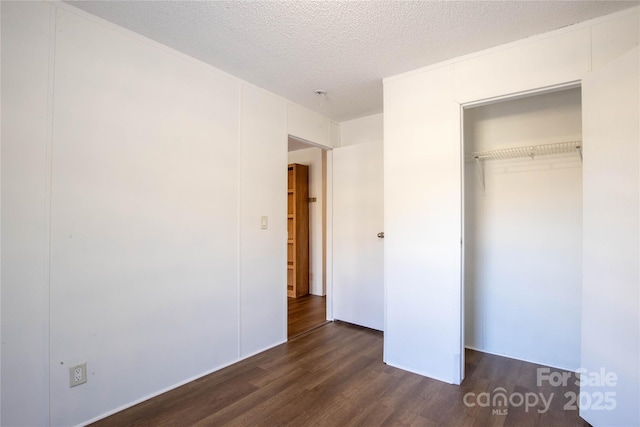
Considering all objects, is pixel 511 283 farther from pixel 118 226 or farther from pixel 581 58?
pixel 118 226

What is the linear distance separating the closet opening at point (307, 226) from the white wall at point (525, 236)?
2.39 metres

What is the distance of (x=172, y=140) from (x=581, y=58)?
275 cm

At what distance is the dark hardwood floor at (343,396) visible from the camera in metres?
1.92

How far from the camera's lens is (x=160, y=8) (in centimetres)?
184

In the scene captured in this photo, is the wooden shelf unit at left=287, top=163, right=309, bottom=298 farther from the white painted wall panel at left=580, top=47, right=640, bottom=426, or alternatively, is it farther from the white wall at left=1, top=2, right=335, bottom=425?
the white painted wall panel at left=580, top=47, right=640, bottom=426

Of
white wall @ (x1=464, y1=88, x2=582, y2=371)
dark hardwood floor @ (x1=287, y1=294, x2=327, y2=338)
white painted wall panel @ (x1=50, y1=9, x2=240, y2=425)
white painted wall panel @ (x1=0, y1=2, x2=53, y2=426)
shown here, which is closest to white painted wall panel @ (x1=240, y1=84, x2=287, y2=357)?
white painted wall panel @ (x1=50, y1=9, x2=240, y2=425)

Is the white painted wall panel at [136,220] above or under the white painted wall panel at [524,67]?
under

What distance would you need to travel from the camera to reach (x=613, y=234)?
1.70 meters

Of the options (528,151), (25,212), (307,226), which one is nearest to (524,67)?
(528,151)

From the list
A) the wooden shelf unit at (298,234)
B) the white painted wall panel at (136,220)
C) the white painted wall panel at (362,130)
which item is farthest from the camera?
the wooden shelf unit at (298,234)

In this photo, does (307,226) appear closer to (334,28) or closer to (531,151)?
(531,151)

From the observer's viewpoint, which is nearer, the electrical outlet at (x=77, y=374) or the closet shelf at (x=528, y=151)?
the electrical outlet at (x=77, y=374)

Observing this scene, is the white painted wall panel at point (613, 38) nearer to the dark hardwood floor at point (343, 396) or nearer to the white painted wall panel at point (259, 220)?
the dark hardwood floor at point (343, 396)

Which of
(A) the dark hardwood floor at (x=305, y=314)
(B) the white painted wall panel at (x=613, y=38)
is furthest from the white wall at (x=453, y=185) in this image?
(A) the dark hardwood floor at (x=305, y=314)
